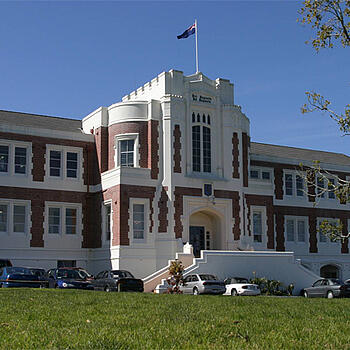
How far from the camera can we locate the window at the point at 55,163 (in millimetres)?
38594

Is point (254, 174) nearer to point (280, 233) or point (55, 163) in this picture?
point (280, 233)

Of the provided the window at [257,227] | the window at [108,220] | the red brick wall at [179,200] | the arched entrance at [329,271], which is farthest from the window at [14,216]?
the arched entrance at [329,271]

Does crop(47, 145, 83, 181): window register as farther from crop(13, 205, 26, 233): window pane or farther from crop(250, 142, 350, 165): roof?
crop(250, 142, 350, 165): roof

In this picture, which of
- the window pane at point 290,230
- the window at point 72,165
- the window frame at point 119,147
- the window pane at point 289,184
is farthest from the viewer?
the window pane at point 289,184

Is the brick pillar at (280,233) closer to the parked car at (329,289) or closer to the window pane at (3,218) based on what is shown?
the parked car at (329,289)

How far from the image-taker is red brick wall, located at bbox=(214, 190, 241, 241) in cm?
3869

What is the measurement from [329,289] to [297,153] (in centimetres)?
2250

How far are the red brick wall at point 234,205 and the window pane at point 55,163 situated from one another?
10302 millimetres

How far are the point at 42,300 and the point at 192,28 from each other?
91.8 ft

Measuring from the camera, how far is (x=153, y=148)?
37438 millimetres

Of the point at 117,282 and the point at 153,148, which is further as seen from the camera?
the point at 153,148

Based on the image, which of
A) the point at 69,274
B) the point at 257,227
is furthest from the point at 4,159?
the point at 257,227

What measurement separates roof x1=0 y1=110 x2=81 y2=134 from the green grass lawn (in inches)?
1044

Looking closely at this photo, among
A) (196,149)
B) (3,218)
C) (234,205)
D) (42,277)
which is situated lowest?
(42,277)
